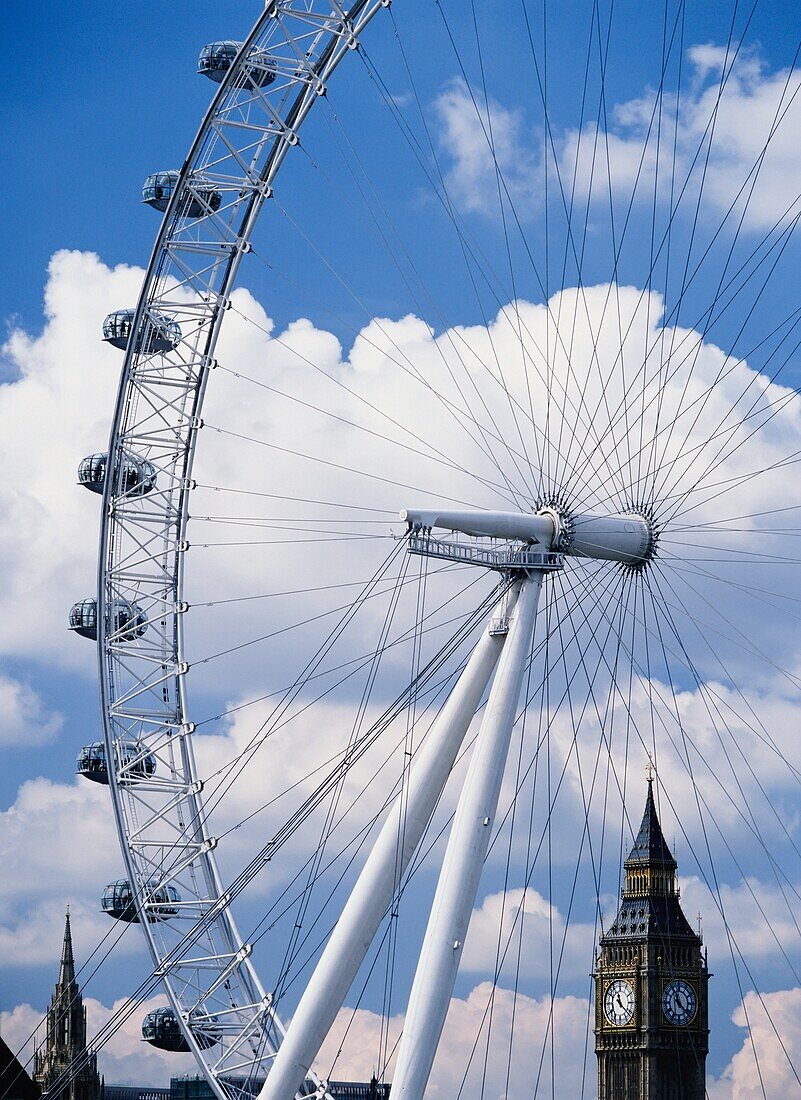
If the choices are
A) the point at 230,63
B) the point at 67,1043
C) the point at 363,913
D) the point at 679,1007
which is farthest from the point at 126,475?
the point at 679,1007

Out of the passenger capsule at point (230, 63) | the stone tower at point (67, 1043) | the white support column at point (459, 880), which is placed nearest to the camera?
the white support column at point (459, 880)

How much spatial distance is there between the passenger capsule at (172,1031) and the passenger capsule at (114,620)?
8.79 m

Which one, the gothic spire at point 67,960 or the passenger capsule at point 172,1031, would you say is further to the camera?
the gothic spire at point 67,960

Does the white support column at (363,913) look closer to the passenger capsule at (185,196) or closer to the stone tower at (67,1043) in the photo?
the passenger capsule at (185,196)

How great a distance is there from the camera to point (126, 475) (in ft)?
178

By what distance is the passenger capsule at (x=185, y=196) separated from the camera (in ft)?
174

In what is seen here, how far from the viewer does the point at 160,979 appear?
53.2 m

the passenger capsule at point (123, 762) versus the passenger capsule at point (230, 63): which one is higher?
the passenger capsule at point (230, 63)

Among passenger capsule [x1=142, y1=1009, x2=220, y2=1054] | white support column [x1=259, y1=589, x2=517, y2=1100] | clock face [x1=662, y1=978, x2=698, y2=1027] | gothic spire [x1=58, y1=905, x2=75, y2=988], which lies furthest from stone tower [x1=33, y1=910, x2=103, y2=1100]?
clock face [x1=662, y1=978, x2=698, y2=1027]

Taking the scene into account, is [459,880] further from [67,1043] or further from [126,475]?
[67,1043]

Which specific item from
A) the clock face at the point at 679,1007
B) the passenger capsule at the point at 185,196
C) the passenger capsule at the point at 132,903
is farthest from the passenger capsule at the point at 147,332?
the clock face at the point at 679,1007

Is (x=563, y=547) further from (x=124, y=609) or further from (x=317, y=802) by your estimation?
(x=124, y=609)

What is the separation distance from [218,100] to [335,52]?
9.33 ft

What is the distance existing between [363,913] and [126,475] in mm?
15811
